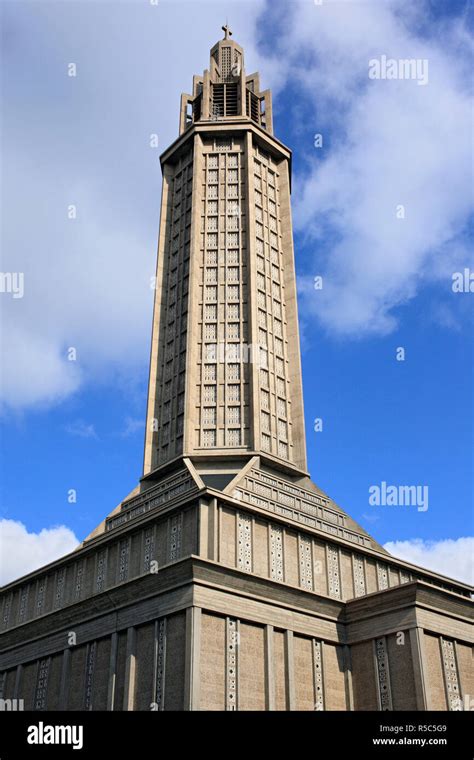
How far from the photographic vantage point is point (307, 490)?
4594cm

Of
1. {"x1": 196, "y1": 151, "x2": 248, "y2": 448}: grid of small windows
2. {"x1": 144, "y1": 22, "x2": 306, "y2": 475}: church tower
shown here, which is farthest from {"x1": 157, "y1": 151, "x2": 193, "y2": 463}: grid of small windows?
{"x1": 196, "y1": 151, "x2": 248, "y2": 448}: grid of small windows

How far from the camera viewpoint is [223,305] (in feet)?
170

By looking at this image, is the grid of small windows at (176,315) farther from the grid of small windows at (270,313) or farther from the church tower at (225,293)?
the grid of small windows at (270,313)

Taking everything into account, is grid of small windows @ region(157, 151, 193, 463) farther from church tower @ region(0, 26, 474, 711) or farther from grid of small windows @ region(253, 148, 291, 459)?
grid of small windows @ region(253, 148, 291, 459)

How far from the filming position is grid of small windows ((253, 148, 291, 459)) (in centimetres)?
4866

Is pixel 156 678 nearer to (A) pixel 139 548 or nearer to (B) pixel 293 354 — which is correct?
(A) pixel 139 548

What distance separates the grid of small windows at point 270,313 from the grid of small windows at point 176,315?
4.00 meters

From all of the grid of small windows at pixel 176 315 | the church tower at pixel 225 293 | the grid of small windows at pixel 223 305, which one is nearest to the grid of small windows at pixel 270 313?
the church tower at pixel 225 293

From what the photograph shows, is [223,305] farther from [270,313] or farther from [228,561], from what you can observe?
[228,561]

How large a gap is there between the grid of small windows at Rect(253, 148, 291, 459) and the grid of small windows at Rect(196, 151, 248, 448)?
1414 millimetres

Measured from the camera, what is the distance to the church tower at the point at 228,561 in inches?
1374

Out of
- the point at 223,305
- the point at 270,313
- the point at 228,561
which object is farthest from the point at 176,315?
the point at 228,561
